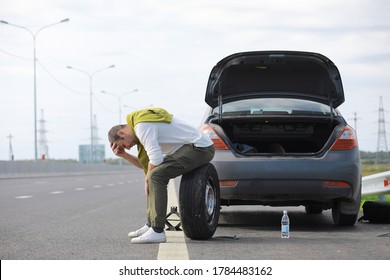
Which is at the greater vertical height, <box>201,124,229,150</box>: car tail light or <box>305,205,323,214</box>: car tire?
<box>201,124,229,150</box>: car tail light

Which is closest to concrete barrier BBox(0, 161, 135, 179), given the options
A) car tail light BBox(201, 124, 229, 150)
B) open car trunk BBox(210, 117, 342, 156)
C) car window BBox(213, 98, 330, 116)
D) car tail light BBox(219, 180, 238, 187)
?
open car trunk BBox(210, 117, 342, 156)

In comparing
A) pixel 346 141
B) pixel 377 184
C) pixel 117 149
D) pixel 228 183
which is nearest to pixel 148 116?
pixel 117 149

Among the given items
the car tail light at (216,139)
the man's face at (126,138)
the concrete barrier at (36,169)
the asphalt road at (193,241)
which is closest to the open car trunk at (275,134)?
the car tail light at (216,139)

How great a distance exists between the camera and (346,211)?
Answer: 29.8ft

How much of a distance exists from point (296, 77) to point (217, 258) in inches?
146

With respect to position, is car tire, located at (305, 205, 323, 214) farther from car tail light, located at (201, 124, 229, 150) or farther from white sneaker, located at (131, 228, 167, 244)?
white sneaker, located at (131, 228, 167, 244)

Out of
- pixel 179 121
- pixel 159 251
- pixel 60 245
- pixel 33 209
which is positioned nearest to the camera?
pixel 159 251

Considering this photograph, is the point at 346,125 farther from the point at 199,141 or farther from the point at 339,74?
the point at 199,141

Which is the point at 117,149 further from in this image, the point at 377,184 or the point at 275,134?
the point at 377,184

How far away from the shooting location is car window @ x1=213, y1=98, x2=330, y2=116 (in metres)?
9.18

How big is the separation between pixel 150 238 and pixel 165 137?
1005 mm

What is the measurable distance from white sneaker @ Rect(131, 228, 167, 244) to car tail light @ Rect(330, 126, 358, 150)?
224cm

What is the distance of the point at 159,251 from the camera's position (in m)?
6.96
